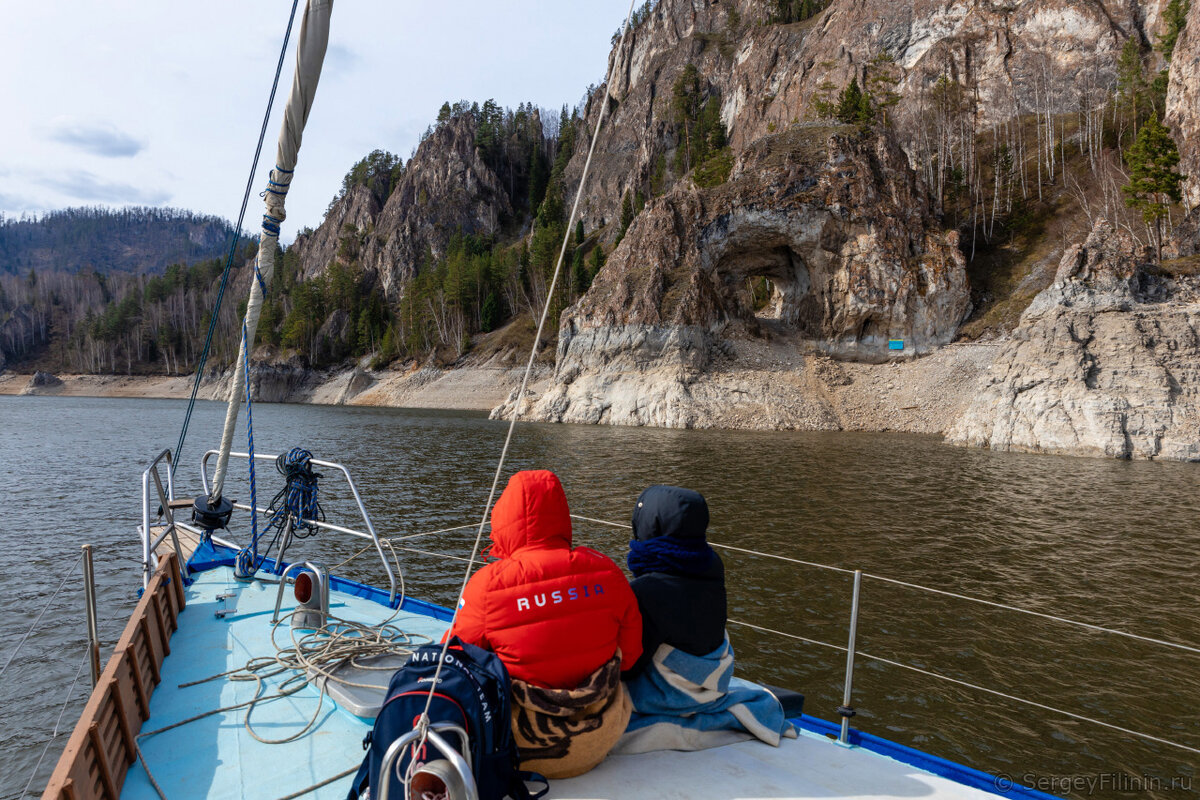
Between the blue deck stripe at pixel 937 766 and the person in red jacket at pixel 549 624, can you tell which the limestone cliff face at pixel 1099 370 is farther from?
the person in red jacket at pixel 549 624

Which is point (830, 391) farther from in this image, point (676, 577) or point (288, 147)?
point (676, 577)

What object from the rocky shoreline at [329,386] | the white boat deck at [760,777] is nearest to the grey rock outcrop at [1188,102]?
the white boat deck at [760,777]

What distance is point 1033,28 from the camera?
214ft

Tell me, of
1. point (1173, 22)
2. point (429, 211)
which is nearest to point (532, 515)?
point (1173, 22)

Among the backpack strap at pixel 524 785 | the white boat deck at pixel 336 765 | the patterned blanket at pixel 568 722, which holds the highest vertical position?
the patterned blanket at pixel 568 722

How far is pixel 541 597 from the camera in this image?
3.01 m

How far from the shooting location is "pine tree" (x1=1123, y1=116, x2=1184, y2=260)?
132 ft

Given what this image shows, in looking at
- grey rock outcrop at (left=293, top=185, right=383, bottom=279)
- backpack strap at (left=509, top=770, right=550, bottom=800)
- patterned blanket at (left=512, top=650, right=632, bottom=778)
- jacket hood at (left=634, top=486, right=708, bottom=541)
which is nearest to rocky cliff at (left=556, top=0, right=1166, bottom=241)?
grey rock outcrop at (left=293, top=185, right=383, bottom=279)

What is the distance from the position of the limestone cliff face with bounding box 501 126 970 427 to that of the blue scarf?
137 ft

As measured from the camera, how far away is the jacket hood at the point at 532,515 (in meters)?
3.14

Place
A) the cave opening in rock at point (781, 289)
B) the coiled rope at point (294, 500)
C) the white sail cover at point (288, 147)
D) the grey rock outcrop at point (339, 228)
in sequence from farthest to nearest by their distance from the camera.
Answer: the grey rock outcrop at point (339, 228) → the cave opening in rock at point (781, 289) → the coiled rope at point (294, 500) → the white sail cover at point (288, 147)

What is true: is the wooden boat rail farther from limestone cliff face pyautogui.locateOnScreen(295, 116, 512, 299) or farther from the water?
limestone cliff face pyautogui.locateOnScreen(295, 116, 512, 299)

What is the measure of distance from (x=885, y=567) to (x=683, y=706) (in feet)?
31.7

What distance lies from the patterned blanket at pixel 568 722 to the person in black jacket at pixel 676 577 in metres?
0.36
